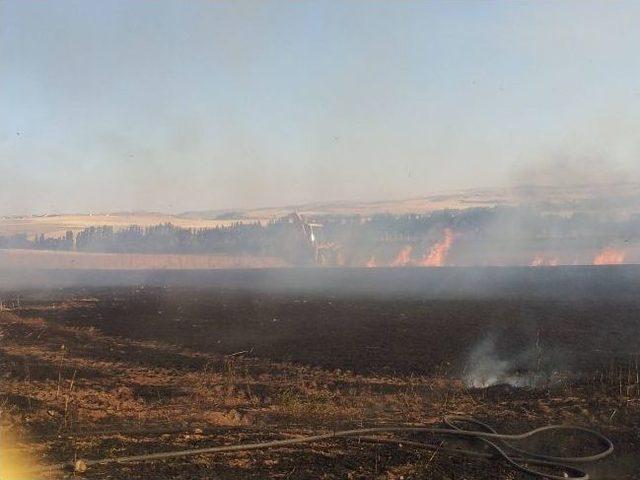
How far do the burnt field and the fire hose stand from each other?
136 mm

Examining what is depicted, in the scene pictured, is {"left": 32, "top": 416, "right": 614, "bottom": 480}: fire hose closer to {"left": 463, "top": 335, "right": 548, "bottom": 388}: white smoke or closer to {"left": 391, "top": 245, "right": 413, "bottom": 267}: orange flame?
{"left": 463, "top": 335, "right": 548, "bottom": 388}: white smoke

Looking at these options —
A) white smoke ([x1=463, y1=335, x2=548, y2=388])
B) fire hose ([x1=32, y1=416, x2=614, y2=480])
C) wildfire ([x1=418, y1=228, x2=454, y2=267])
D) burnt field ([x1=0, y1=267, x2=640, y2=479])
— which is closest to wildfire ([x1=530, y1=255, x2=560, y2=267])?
wildfire ([x1=418, y1=228, x2=454, y2=267])

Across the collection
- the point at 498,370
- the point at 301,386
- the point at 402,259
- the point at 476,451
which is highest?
the point at 476,451

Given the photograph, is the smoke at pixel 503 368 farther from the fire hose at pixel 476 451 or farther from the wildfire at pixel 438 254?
the wildfire at pixel 438 254

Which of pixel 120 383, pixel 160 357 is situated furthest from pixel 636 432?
pixel 160 357

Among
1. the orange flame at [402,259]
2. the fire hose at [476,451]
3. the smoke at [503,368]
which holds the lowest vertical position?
the orange flame at [402,259]

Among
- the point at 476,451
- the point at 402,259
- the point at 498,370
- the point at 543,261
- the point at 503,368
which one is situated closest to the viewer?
the point at 476,451

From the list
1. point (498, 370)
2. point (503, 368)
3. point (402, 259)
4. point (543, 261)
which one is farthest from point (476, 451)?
point (543, 261)

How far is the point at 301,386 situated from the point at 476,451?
226 inches

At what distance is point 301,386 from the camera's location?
13773mm

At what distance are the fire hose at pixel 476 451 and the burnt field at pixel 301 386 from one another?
0.14 meters

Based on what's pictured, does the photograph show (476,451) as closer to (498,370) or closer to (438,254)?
(498,370)

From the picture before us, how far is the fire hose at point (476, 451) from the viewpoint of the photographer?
8.17 metres

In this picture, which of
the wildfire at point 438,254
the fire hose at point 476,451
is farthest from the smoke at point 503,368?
the wildfire at point 438,254
